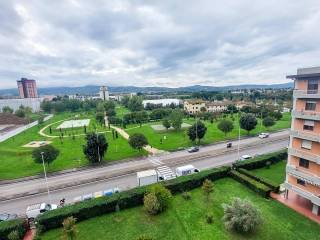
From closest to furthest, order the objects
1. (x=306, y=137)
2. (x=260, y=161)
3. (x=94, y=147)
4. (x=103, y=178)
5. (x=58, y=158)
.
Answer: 1. (x=306, y=137)
2. (x=103, y=178)
3. (x=260, y=161)
4. (x=94, y=147)
5. (x=58, y=158)

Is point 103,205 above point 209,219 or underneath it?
above

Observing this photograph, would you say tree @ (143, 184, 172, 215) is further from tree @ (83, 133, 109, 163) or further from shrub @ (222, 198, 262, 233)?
tree @ (83, 133, 109, 163)

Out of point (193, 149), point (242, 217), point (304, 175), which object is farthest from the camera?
point (193, 149)

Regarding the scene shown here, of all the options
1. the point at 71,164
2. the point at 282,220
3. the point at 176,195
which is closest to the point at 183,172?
the point at 176,195

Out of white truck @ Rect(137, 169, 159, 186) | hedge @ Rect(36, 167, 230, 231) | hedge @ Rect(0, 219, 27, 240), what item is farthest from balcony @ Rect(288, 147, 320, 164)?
hedge @ Rect(0, 219, 27, 240)

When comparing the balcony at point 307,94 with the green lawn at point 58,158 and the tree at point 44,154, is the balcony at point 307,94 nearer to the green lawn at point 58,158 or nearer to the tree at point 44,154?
the green lawn at point 58,158

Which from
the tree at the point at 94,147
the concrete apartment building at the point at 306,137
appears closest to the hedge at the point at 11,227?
the tree at the point at 94,147

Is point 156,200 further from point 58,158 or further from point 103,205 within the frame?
point 58,158

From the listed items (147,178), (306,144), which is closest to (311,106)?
(306,144)
